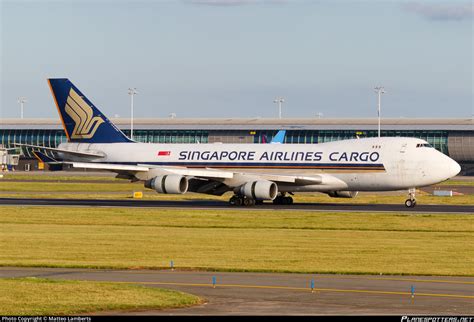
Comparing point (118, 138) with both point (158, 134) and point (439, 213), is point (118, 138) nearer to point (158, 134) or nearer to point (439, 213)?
point (439, 213)

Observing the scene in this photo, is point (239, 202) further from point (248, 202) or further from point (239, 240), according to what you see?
point (239, 240)

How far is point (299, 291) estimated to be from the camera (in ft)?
90.5

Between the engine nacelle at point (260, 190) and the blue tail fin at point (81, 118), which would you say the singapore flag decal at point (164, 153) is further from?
→ the engine nacelle at point (260, 190)

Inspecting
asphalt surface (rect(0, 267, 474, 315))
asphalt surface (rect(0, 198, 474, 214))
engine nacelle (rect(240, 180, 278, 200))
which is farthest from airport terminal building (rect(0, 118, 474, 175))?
asphalt surface (rect(0, 267, 474, 315))

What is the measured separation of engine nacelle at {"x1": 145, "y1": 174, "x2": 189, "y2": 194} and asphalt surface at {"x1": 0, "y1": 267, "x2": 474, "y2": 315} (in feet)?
109

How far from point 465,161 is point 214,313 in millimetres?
125469

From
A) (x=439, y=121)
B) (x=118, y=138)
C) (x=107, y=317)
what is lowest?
(x=107, y=317)

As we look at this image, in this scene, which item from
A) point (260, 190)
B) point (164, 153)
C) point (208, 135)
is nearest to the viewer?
point (260, 190)

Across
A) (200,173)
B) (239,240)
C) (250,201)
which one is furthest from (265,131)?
(239,240)

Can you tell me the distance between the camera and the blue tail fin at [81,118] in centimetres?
7569

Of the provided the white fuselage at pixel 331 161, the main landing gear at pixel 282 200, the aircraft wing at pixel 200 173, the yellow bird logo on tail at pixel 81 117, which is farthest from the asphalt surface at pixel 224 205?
the yellow bird logo on tail at pixel 81 117

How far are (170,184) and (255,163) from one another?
7.10 m

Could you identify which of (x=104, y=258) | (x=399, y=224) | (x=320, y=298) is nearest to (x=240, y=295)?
(x=320, y=298)

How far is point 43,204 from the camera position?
66.9m
